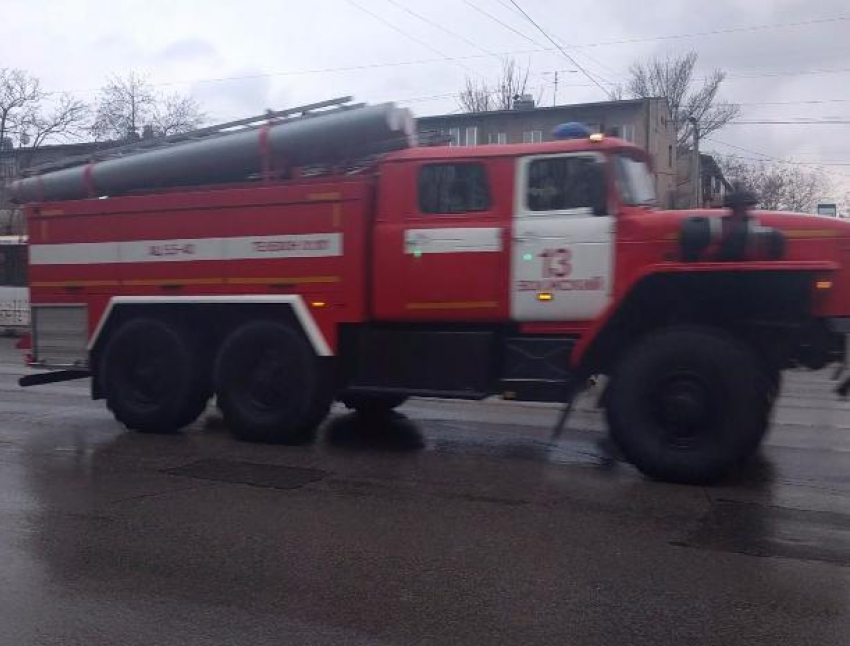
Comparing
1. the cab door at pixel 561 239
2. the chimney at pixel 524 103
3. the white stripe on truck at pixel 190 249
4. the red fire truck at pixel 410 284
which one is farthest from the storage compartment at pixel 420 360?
the chimney at pixel 524 103

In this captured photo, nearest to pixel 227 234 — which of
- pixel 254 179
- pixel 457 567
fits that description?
pixel 254 179

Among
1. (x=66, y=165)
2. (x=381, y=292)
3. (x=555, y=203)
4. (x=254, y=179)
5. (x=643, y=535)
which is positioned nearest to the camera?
(x=643, y=535)

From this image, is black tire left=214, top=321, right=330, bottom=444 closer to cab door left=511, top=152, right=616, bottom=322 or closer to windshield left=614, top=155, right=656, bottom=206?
cab door left=511, top=152, right=616, bottom=322

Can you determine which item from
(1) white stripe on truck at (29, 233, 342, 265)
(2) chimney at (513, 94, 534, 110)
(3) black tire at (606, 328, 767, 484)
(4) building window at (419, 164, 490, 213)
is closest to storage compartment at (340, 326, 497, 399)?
(1) white stripe on truck at (29, 233, 342, 265)

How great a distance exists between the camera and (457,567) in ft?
18.0

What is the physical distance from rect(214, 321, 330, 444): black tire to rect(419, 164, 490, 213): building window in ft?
6.07

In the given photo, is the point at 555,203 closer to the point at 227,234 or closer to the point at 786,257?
the point at 786,257

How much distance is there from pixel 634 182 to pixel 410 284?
7.21 feet

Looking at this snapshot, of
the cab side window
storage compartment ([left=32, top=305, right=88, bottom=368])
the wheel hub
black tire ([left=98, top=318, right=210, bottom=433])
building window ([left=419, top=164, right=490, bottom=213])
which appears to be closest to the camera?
the wheel hub

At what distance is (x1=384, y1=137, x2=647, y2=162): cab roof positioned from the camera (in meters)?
8.22

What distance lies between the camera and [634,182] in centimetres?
837

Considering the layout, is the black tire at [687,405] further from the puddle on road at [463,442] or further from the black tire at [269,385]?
the black tire at [269,385]

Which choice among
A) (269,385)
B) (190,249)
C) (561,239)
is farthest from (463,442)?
(190,249)

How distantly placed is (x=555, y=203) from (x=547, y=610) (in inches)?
167
